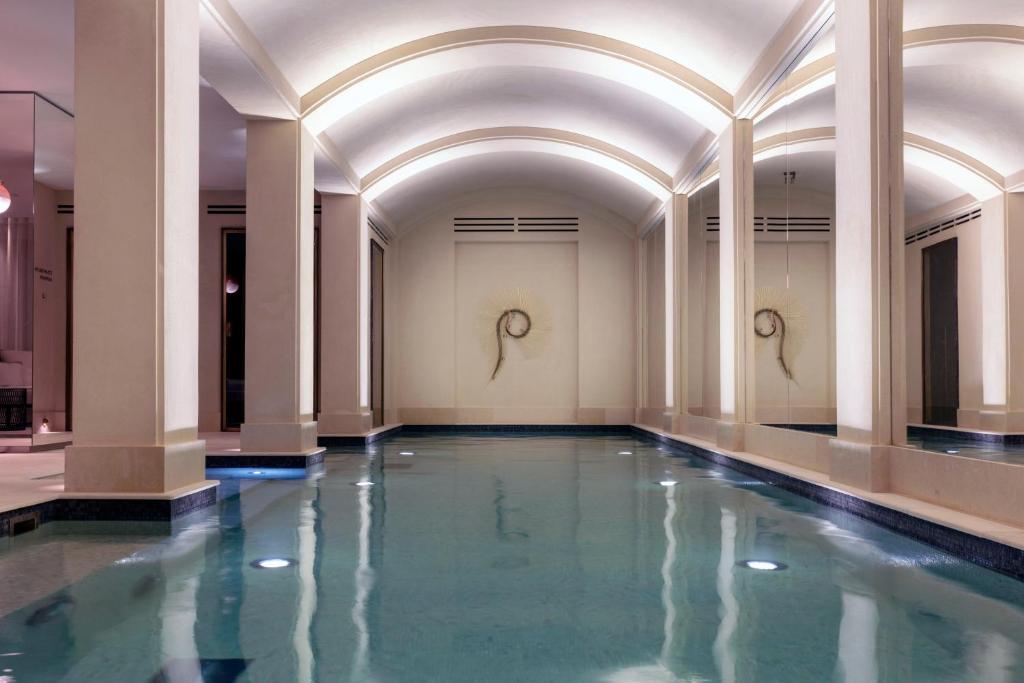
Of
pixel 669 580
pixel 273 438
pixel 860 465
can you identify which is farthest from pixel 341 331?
pixel 669 580

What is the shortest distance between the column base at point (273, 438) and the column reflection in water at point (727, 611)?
15.9ft

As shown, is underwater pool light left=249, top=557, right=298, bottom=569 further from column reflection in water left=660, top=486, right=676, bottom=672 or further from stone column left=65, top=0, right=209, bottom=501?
column reflection in water left=660, top=486, right=676, bottom=672

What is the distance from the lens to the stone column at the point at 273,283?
850 centimetres

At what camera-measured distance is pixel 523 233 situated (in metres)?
15.9

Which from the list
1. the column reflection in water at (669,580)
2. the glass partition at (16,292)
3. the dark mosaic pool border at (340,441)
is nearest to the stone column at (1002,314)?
the column reflection in water at (669,580)

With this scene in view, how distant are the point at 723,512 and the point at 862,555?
1417 millimetres

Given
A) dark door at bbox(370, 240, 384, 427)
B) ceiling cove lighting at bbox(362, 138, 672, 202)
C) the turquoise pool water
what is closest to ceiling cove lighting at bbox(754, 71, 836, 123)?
Result: the turquoise pool water

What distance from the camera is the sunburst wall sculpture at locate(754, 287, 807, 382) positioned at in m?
7.39

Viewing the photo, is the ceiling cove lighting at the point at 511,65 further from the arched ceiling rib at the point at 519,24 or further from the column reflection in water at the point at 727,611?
the column reflection in water at the point at 727,611

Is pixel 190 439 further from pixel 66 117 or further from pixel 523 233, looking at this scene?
pixel 523 233

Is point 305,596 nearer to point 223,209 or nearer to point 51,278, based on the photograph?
point 51,278

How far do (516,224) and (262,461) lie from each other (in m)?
8.60

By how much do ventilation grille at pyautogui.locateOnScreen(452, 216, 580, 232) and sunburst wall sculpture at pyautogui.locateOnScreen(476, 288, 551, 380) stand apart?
115 centimetres

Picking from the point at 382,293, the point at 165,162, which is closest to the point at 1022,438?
the point at 165,162
